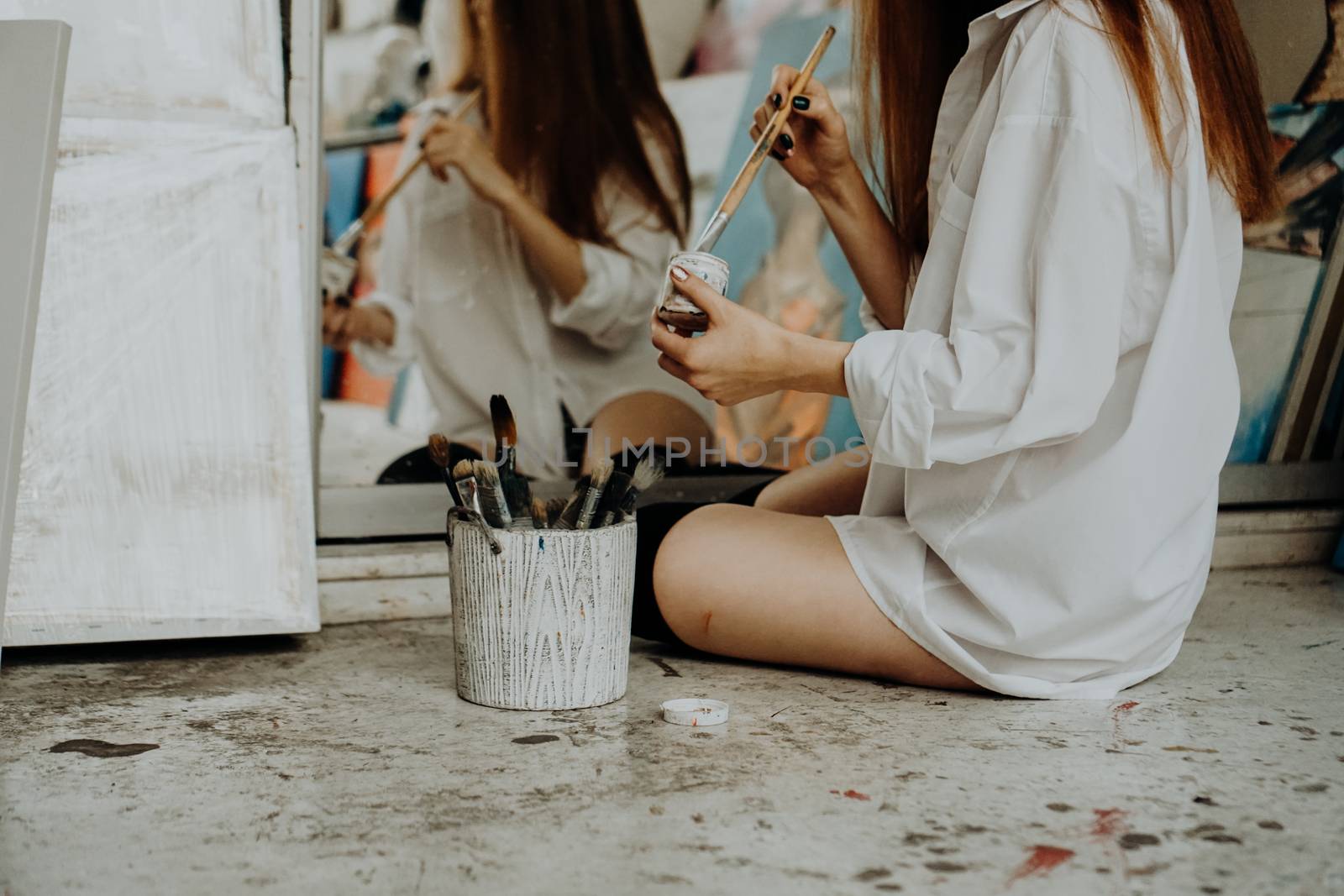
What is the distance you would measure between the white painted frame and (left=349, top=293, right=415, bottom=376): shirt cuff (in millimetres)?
1360

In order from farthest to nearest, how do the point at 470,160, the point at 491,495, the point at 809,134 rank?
the point at 470,160, the point at 809,134, the point at 491,495

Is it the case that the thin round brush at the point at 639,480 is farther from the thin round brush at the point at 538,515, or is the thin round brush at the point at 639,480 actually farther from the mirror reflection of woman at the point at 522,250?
the mirror reflection of woman at the point at 522,250

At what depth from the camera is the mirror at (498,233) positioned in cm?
250

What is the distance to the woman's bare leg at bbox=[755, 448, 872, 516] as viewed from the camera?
78.1 inches

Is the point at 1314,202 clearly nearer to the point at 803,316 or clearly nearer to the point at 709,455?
the point at 803,316

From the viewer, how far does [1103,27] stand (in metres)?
1.39

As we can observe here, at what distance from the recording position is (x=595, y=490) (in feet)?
5.13

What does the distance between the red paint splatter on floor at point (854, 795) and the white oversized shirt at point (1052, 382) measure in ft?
1.04

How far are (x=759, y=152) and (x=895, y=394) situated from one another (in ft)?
1.47

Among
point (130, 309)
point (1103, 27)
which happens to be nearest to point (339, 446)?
point (130, 309)

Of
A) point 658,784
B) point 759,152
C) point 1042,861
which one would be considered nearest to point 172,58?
point 759,152

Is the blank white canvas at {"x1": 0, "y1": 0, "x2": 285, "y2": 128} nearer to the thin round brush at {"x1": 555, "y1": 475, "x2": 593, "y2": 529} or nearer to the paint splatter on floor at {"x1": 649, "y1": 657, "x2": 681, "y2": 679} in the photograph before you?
the thin round brush at {"x1": 555, "y1": 475, "x2": 593, "y2": 529}

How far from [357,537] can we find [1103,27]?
1.50 metres

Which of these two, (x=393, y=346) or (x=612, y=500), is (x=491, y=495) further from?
(x=393, y=346)
